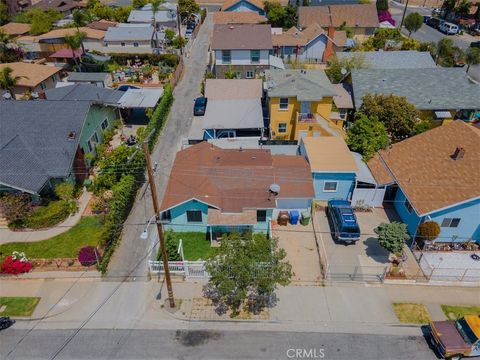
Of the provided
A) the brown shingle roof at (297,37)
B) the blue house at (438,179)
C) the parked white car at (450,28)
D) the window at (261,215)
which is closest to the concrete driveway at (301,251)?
the window at (261,215)

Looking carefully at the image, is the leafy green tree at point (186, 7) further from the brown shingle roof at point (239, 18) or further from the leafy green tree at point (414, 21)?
the leafy green tree at point (414, 21)

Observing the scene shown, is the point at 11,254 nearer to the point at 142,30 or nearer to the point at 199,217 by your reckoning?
the point at 199,217

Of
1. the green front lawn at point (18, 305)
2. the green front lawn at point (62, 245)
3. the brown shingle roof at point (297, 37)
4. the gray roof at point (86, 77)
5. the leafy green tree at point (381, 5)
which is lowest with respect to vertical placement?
the green front lawn at point (18, 305)

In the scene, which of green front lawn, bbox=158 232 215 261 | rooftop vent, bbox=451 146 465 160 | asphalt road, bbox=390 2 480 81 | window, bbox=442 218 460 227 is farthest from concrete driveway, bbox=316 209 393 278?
asphalt road, bbox=390 2 480 81

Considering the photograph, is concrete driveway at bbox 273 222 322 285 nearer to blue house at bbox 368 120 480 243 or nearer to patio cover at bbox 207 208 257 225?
patio cover at bbox 207 208 257 225

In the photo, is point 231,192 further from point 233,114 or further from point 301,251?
point 233,114

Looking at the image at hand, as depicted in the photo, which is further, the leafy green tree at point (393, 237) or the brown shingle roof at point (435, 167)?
the brown shingle roof at point (435, 167)
